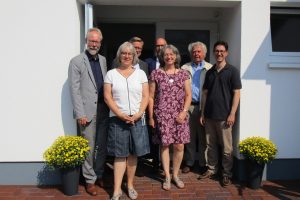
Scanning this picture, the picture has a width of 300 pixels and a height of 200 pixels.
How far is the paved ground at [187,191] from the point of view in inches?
172

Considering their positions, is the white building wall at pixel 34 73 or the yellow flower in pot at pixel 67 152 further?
the white building wall at pixel 34 73

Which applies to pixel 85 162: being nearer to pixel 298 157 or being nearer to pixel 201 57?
pixel 201 57

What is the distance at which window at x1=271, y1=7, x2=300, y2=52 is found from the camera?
5129mm

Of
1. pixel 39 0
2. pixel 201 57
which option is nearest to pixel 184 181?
pixel 201 57

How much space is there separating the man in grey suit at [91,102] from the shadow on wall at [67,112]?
322 mm

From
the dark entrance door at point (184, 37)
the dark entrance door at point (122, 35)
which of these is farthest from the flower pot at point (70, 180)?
the dark entrance door at point (122, 35)

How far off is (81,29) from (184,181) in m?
2.66

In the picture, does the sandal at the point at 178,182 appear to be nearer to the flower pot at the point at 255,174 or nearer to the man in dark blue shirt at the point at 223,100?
the man in dark blue shirt at the point at 223,100

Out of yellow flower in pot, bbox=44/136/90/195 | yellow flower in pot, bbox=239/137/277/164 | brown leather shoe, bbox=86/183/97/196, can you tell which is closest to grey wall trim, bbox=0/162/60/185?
yellow flower in pot, bbox=44/136/90/195

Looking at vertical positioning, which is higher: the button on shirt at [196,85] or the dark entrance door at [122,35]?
the dark entrance door at [122,35]

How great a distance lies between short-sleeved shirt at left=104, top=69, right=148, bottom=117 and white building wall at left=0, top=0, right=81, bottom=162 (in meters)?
0.97

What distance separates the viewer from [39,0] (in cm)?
463

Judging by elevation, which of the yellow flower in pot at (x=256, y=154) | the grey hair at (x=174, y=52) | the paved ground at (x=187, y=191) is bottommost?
the paved ground at (x=187, y=191)

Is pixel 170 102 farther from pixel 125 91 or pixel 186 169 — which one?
pixel 186 169
